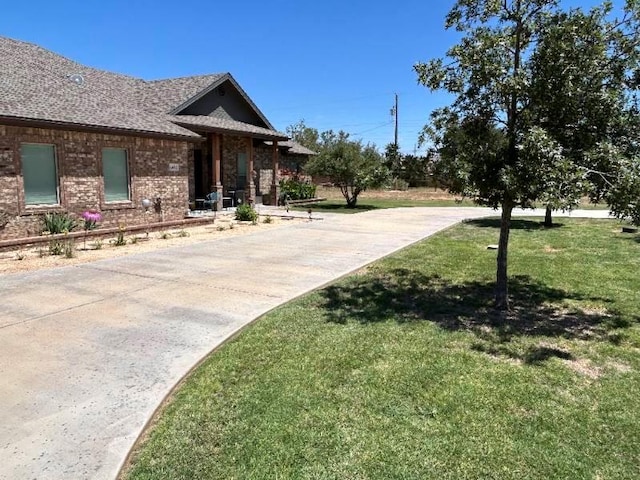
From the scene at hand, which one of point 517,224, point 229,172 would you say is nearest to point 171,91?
point 229,172

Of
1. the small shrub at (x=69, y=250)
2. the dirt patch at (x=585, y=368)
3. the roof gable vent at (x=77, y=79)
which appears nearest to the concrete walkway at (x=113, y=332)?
the small shrub at (x=69, y=250)

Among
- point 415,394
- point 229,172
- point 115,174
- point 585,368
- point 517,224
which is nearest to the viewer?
point 415,394

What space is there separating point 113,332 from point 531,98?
5.73 m

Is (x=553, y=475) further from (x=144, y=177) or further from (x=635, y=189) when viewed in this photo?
(x=144, y=177)

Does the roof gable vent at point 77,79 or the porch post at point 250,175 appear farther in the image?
the porch post at point 250,175

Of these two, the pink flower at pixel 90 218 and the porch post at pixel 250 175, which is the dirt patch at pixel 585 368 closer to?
the pink flower at pixel 90 218

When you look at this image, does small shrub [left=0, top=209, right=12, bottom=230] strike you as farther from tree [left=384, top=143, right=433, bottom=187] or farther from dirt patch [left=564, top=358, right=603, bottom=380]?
dirt patch [left=564, top=358, right=603, bottom=380]

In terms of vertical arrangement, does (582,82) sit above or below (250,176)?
above

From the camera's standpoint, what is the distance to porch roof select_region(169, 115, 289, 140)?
18.1 m

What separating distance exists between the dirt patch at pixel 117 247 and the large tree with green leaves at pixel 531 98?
7925 mm

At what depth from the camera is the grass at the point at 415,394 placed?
313 cm

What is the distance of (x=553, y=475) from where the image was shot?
9.80 ft

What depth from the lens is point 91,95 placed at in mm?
15711

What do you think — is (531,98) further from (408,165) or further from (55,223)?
(55,223)
